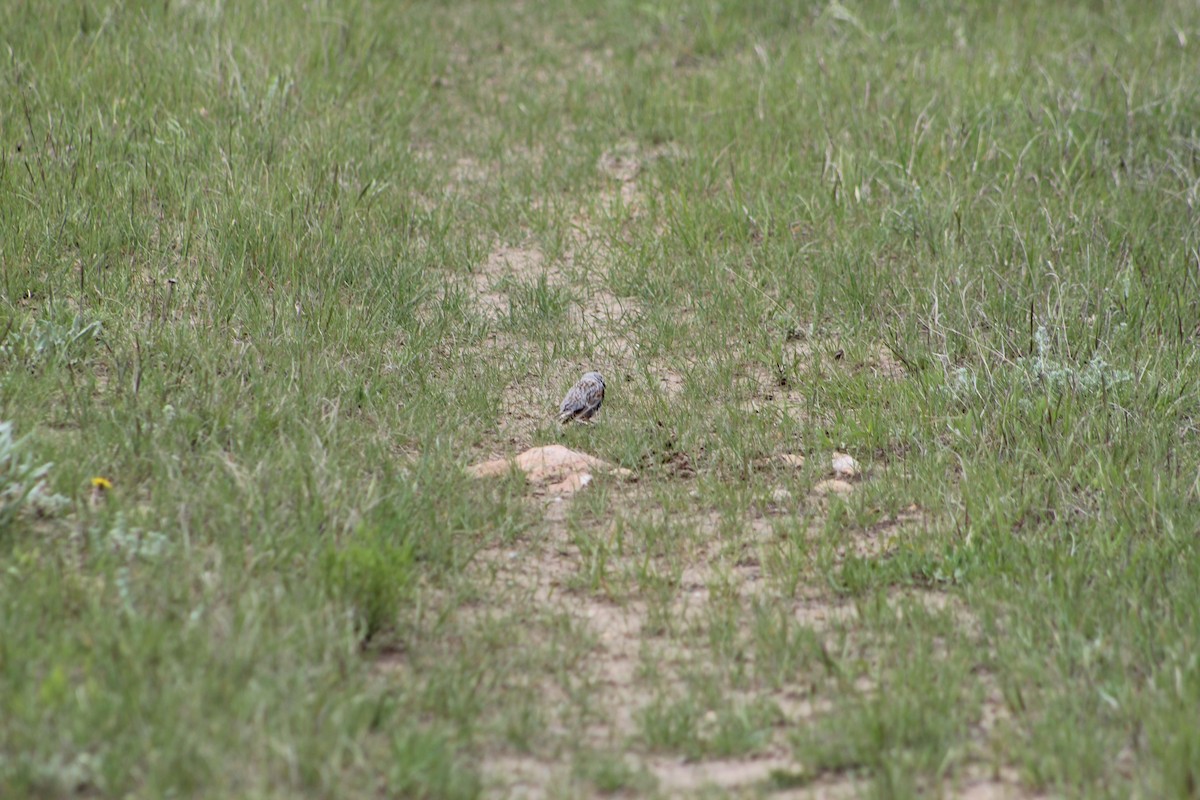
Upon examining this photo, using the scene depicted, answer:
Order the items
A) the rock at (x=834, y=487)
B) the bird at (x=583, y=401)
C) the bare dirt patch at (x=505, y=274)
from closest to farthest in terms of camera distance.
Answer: the rock at (x=834, y=487) < the bird at (x=583, y=401) < the bare dirt patch at (x=505, y=274)

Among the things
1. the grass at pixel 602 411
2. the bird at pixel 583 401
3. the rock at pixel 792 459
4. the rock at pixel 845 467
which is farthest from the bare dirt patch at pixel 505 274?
the rock at pixel 845 467

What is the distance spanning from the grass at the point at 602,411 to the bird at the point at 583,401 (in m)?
0.12

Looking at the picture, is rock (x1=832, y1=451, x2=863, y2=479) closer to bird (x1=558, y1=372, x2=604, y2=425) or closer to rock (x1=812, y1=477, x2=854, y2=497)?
rock (x1=812, y1=477, x2=854, y2=497)

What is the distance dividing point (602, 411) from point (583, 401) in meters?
0.12

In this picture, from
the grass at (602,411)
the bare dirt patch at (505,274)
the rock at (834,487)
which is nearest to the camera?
the grass at (602,411)

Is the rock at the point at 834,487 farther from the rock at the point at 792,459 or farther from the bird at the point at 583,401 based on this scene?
the bird at the point at 583,401

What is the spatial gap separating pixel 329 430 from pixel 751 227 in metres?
2.79

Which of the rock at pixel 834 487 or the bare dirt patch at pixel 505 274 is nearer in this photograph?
the rock at pixel 834 487

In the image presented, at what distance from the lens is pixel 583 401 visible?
461cm

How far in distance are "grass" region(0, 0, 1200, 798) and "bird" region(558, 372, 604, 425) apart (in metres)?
0.12

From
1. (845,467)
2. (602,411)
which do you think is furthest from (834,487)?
(602,411)

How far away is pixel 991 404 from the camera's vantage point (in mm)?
4430

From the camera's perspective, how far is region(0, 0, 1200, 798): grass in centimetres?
286

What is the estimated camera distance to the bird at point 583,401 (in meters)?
4.60
